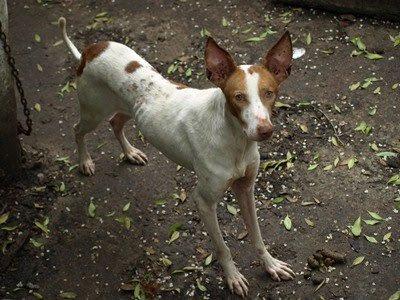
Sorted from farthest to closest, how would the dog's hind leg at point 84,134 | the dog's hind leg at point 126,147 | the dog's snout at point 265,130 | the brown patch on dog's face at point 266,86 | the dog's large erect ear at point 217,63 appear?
the dog's hind leg at point 126,147 → the dog's hind leg at point 84,134 → the dog's large erect ear at point 217,63 → the brown patch on dog's face at point 266,86 → the dog's snout at point 265,130

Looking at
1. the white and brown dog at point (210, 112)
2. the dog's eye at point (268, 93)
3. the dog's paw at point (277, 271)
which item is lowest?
the dog's paw at point (277, 271)

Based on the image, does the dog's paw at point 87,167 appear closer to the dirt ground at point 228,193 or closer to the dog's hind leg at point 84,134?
the dog's hind leg at point 84,134

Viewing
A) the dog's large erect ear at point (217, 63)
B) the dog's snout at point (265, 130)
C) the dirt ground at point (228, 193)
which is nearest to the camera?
the dog's snout at point (265, 130)

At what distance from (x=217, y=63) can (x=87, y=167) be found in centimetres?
271

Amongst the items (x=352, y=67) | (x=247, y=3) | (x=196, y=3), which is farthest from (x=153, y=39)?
(x=352, y=67)

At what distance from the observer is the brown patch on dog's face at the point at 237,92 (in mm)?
3662

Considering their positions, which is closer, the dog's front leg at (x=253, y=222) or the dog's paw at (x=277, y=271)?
the dog's front leg at (x=253, y=222)

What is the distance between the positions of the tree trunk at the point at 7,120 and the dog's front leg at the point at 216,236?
2159 mm

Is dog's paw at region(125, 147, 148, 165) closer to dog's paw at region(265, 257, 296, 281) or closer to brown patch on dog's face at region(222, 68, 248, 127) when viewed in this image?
dog's paw at region(265, 257, 296, 281)

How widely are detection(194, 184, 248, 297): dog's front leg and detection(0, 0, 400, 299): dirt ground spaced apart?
0.55ft

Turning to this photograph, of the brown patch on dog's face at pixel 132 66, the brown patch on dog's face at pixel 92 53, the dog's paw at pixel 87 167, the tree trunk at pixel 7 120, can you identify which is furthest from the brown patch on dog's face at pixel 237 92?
the dog's paw at pixel 87 167

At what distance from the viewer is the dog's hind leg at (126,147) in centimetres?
583

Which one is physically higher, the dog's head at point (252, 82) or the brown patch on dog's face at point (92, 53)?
the dog's head at point (252, 82)

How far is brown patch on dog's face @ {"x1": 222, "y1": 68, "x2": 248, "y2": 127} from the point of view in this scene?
144 inches
